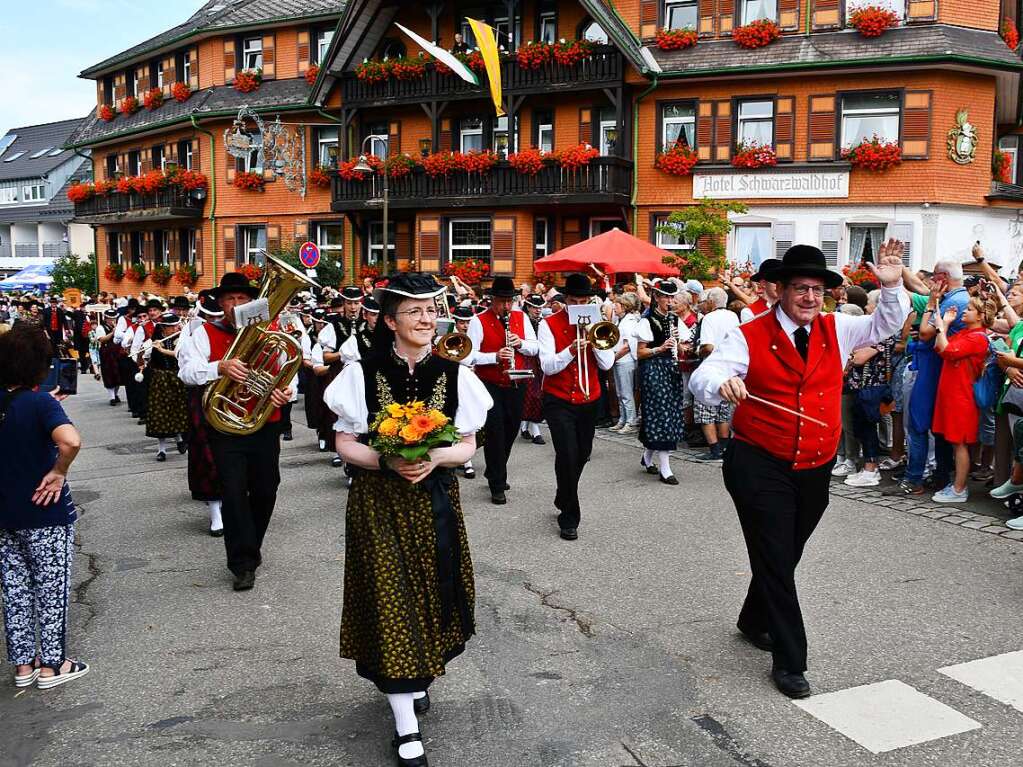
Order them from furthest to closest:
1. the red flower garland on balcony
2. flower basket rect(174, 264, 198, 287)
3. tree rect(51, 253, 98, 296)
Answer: tree rect(51, 253, 98, 296)
flower basket rect(174, 264, 198, 287)
the red flower garland on balcony

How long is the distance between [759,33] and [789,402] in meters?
20.6

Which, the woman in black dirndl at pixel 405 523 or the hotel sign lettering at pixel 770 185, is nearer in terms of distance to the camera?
the woman in black dirndl at pixel 405 523

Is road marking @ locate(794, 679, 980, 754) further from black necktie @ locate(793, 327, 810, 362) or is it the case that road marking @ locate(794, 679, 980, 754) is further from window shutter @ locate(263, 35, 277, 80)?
window shutter @ locate(263, 35, 277, 80)

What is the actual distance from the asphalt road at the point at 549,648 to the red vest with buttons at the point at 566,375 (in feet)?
3.74

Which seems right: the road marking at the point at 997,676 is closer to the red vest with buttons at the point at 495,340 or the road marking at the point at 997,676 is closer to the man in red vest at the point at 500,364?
the man in red vest at the point at 500,364

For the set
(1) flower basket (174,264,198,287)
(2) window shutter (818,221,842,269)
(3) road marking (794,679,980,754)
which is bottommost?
(3) road marking (794,679,980,754)

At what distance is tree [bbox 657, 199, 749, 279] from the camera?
19.0 meters

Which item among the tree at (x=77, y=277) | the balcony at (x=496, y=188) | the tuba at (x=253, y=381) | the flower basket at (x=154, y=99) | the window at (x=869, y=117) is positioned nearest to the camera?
the tuba at (x=253, y=381)

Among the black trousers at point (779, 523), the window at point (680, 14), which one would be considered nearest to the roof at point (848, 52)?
the window at point (680, 14)

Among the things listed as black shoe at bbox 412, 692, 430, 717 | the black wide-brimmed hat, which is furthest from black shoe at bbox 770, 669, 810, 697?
the black wide-brimmed hat

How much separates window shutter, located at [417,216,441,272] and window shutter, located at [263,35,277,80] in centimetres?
930

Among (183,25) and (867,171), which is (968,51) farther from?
(183,25)

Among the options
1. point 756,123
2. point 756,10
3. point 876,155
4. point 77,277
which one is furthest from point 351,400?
point 77,277

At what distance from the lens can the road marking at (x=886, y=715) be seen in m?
4.15
